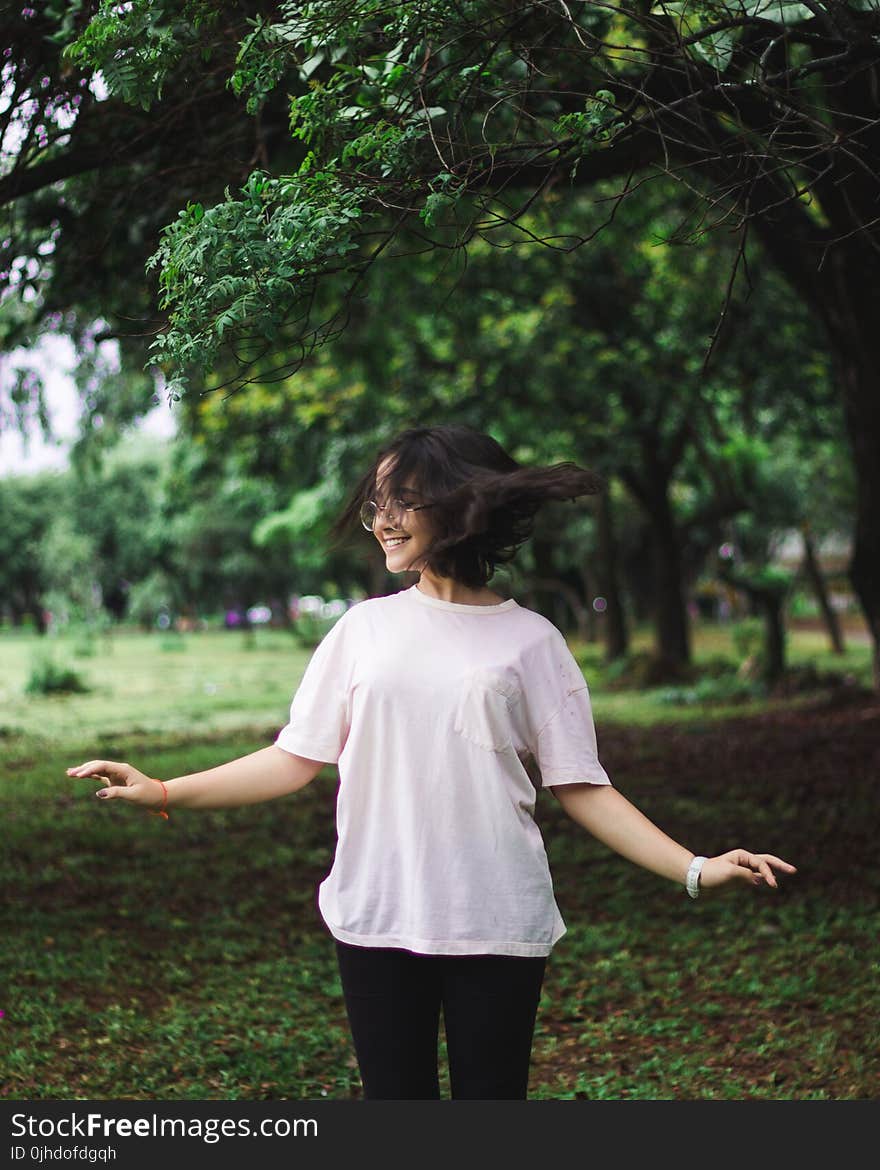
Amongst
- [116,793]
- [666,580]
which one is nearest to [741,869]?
[116,793]

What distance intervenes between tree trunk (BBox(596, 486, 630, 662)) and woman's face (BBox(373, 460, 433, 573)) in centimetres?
1945

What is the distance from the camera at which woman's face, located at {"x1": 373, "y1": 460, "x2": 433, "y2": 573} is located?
257cm

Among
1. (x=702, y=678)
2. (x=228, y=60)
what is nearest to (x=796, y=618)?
(x=702, y=678)

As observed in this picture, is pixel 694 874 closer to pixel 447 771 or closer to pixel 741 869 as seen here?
pixel 741 869

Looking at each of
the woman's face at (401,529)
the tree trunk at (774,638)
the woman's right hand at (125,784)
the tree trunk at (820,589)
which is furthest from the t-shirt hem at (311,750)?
the tree trunk at (820,589)

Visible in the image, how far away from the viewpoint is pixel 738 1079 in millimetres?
4605

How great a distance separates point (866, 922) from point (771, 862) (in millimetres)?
4320

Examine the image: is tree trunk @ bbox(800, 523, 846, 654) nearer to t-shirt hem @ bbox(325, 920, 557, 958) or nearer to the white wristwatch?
the white wristwatch

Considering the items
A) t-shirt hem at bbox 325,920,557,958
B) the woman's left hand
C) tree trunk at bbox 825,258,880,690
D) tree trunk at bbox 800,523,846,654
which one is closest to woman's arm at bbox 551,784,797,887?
the woman's left hand

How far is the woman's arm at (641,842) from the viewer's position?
2449 mm

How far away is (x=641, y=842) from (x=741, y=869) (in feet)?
0.72

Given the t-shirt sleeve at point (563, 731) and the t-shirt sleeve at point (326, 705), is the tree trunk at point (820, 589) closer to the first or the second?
the t-shirt sleeve at point (563, 731)

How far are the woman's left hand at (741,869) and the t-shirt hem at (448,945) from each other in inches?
14.0

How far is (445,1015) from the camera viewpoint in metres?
2.46
